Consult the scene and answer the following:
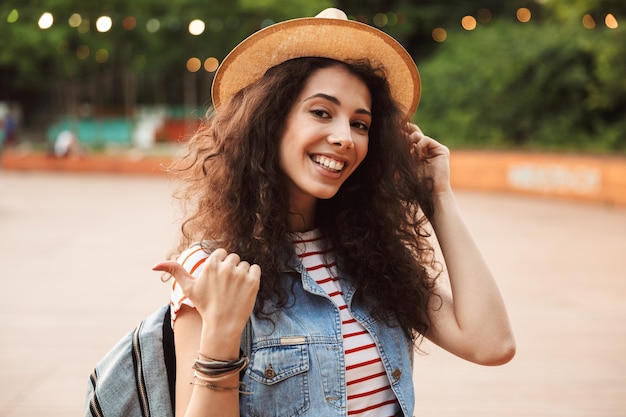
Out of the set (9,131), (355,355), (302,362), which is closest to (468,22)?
(355,355)

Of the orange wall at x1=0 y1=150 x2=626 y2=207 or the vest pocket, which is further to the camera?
the orange wall at x1=0 y1=150 x2=626 y2=207

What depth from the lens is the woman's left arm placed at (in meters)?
1.90

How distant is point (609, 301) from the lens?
21.1ft

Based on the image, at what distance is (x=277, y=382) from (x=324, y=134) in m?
0.62

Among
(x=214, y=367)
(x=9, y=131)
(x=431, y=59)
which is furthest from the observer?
(x=9, y=131)

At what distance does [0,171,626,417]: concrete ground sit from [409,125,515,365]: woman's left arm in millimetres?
1324

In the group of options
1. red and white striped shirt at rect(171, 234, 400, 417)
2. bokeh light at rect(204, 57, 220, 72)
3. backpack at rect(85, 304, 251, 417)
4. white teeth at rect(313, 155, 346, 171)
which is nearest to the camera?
backpack at rect(85, 304, 251, 417)

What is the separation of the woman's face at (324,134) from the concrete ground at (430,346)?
122 cm

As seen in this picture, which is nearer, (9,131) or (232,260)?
(232,260)

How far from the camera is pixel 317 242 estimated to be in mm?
1903

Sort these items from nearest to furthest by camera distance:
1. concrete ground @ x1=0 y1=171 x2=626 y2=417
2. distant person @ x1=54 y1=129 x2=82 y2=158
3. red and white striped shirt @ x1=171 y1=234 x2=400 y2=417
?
red and white striped shirt @ x1=171 y1=234 x2=400 y2=417 < concrete ground @ x1=0 y1=171 x2=626 y2=417 < distant person @ x1=54 y1=129 x2=82 y2=158

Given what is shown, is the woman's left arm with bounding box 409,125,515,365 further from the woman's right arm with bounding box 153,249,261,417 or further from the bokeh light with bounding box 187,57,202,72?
the bokeh light with bounding box 187,57,202,72

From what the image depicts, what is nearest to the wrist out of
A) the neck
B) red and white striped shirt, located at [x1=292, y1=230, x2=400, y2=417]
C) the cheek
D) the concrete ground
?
red and white striped shirt, located at [x1=292, y1=230, x2=400, y2=417]

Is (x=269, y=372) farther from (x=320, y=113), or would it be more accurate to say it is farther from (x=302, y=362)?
(x=320, y=113)
